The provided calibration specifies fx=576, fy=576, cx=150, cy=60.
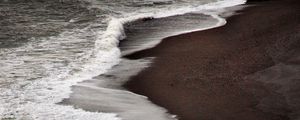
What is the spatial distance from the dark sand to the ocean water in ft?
1.71

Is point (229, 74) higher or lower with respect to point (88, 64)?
lower

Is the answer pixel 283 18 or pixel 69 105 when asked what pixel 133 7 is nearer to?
pixel 283 18

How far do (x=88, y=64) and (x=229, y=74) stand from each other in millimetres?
3282

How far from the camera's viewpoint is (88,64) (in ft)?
43.0

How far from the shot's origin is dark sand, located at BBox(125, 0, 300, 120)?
9797 mm

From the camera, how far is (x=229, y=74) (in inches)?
467

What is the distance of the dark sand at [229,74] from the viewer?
32.1 feet

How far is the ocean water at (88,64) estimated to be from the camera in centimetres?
981

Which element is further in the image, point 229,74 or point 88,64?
point 88,64

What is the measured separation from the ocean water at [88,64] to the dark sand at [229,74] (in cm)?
52

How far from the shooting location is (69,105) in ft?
33.1

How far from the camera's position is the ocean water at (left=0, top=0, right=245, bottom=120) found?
9812 mm

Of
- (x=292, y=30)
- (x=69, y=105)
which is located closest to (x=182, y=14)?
(x=292, y=30)

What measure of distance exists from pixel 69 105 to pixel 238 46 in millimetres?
5881
